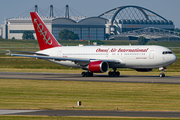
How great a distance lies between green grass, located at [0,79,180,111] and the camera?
25000 mm

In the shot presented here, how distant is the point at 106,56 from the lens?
54625mm

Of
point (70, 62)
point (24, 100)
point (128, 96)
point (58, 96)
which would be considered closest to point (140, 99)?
point (128, 96)

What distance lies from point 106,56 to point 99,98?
83.1ft

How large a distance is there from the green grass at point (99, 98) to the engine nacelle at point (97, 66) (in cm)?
1320

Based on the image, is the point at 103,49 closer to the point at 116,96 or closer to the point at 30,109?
the point at 116,96

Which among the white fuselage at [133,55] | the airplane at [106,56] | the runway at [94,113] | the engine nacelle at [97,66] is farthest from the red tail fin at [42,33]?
the runway at [94,113]

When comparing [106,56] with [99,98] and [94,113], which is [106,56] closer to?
[99,98]

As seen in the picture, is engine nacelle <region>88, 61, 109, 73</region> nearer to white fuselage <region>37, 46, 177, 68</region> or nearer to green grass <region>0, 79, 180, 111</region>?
white fuselage <region>37, 46, 177, 68</region>

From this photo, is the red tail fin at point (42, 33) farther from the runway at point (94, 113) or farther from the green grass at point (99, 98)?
the runway at point (94, 113)

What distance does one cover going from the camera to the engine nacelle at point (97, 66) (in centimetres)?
5141

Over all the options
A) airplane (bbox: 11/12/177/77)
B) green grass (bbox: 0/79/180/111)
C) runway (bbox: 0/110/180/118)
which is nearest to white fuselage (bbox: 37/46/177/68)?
airplane (bbox: 11/12/177/77)

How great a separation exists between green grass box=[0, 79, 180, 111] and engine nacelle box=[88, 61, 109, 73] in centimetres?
1320

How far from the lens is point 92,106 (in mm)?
25047

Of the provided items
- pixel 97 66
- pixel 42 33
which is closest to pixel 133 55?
pixel 97 66
